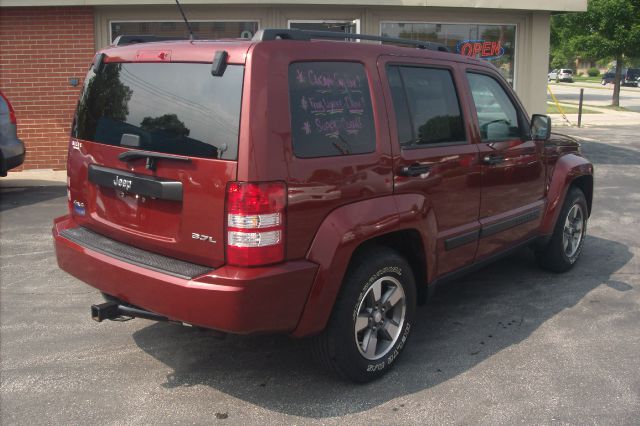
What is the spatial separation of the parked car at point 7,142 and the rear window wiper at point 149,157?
20.7 feet

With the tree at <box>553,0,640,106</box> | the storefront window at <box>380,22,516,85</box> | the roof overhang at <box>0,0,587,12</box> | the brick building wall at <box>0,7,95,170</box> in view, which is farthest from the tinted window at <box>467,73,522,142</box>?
the tree at <box>553,0,640,106</box>

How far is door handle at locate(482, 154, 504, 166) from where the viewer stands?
14.6 ft

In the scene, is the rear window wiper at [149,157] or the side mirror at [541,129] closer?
the rear window wiper at [149,157]

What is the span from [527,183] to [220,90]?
2810 millimetres

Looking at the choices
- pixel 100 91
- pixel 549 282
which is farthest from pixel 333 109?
pixel 549 282

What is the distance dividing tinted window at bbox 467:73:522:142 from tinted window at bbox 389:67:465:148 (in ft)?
0.97

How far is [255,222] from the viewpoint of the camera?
120 inches

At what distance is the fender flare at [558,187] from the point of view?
17.6 feet

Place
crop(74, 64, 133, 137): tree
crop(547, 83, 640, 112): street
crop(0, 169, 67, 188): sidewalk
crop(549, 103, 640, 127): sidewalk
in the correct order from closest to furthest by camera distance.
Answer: crop(74, 64, 133, 137): tree < crop(0, 169, 67, 188): sidewalk < crop(549, 103, 640, 127): sidewalk < crop(547, 83, 640, 112): street

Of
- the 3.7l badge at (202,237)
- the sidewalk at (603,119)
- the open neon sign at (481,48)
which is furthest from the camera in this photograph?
the sidewalk at (603,119)

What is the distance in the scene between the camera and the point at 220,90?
316cm

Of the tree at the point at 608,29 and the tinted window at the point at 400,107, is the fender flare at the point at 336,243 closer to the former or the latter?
the tinted window at the point at 400,107

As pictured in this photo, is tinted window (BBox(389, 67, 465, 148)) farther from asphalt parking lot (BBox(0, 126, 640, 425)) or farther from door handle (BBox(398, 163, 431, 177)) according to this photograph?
asphalt parking lot (BBox(0, 126, 640, 425))

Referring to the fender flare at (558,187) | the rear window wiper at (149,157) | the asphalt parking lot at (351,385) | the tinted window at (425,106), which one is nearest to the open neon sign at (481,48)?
the fender flare at (558,187)
